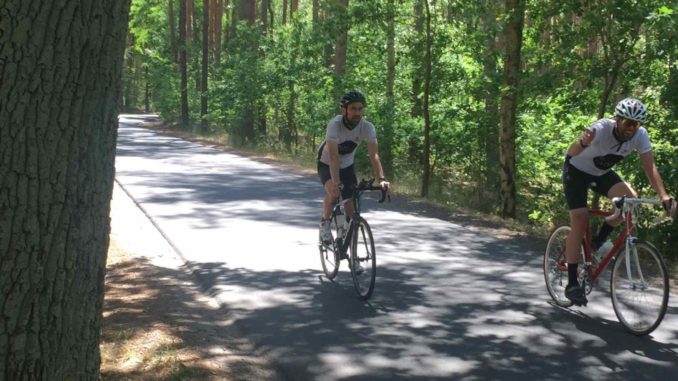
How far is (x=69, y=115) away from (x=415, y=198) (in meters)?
13.7

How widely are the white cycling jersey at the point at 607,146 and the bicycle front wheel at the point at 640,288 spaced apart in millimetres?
758

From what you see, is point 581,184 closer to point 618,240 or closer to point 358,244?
point 618,240

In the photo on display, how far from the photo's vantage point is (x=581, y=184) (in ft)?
22.0

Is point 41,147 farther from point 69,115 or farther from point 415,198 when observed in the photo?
point 415,198

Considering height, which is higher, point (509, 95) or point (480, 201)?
point (509, 95)

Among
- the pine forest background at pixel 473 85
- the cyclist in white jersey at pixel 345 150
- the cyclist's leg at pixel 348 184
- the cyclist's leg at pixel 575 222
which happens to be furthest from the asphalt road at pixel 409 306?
the pine forest background at pixel 473 85

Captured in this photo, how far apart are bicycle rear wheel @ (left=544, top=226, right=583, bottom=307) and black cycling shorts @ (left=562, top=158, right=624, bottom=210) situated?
18.3 inches

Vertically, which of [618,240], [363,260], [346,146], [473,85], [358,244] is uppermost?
[473,85]

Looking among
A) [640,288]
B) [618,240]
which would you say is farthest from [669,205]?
[640,288]

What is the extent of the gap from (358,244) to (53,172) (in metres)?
4.74

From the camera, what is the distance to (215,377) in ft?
16.8

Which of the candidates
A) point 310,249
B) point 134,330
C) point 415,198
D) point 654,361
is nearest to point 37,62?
point 134,330

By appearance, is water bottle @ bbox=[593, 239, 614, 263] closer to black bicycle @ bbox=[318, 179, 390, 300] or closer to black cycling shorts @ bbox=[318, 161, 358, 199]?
black bicycle @ bbox=[318, 179, 390, 300]

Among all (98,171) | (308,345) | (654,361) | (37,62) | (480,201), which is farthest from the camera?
(480,201)
